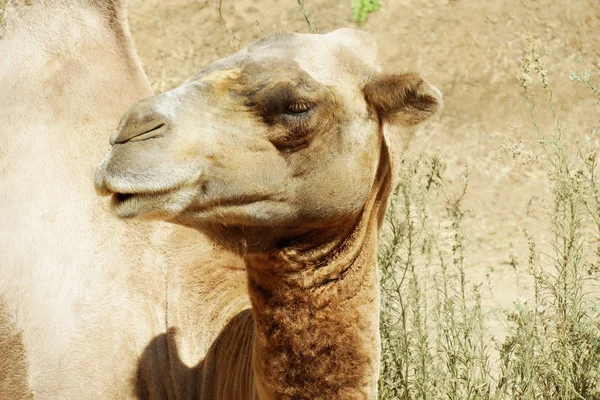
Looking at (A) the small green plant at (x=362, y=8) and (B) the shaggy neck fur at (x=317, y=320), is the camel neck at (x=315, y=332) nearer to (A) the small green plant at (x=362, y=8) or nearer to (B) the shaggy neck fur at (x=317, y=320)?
(B) the shaggy neck fur at (x=317, y=320)

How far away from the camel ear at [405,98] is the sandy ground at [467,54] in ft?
21.7

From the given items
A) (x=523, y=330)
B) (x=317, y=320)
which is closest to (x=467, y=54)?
(x=523, y=330)

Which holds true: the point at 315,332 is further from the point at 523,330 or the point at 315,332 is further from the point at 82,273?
the point at 523,330

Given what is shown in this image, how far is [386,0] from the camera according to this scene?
11.5 m

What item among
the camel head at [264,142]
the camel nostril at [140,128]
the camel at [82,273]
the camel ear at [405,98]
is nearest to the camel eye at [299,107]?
the camel head at [264,142]

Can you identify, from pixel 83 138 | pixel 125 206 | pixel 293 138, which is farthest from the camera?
pixel 83 138

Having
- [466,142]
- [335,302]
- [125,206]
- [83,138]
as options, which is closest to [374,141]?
[335,302]

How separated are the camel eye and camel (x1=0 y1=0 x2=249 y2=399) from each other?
1000mm

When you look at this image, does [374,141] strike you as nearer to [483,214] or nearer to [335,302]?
[335,302]

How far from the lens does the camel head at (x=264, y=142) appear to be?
314 centimetres

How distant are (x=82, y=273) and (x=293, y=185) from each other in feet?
3.80

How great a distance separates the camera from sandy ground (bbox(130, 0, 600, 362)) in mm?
10500

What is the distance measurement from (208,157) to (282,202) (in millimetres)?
323

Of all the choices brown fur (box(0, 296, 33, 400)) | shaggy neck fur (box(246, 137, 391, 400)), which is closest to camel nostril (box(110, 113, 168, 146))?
shaggy neck fur (box(246, 137, 391, 400))
